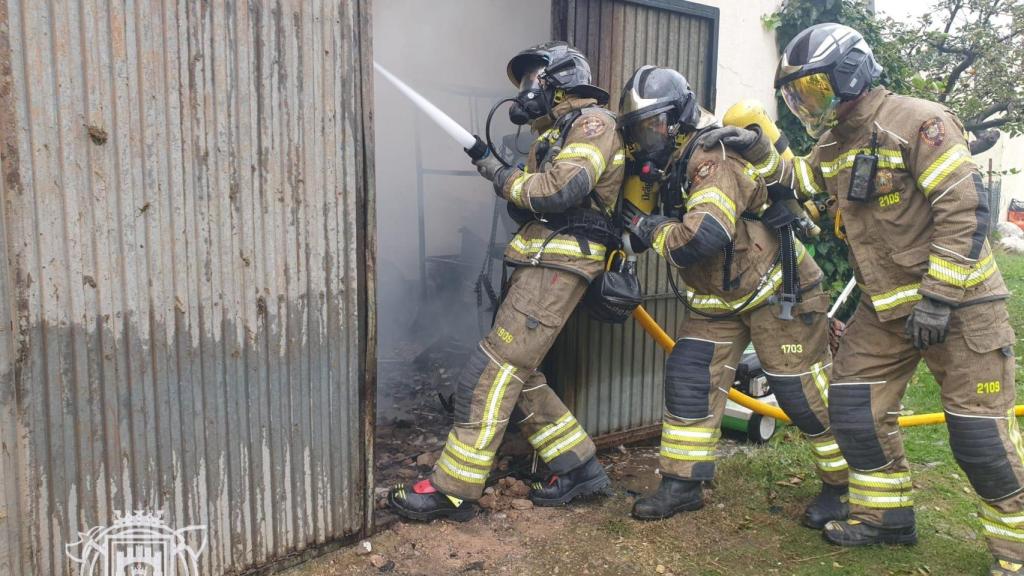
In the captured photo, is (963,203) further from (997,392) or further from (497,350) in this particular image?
(497,350)

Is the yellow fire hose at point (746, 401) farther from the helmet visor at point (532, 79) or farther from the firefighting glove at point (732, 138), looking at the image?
the helmet visor at point (532, 79)

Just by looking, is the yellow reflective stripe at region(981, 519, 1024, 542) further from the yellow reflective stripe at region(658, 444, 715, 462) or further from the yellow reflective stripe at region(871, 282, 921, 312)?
the yellow reflective stripe at region(658, 444, 715, 462)

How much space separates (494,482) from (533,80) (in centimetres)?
234

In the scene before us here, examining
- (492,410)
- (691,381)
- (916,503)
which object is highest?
(691,381)

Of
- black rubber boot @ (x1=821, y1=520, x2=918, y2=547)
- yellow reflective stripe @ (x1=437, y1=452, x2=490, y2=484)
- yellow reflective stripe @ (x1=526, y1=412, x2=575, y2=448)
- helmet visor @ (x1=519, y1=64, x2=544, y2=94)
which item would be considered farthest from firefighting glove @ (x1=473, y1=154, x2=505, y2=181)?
black rubber boot @ (x1=821, y1=520, x2=918, y2=547)

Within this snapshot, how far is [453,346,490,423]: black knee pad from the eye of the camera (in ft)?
12.8

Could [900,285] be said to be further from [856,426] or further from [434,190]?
[434,190]

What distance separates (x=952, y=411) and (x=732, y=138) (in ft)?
5.26

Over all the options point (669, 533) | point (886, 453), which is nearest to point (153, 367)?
point (669, 533)

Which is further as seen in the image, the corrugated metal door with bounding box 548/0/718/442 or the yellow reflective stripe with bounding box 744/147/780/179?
the corrugated metal door with bounding box 548/0/718/442

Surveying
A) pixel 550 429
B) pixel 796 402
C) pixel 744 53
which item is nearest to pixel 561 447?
pixel 550 429

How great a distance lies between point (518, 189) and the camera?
3.87 metres

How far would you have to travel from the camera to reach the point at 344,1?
10.4 ft

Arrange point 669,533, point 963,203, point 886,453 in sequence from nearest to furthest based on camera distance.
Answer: point 963,203 < point 886,453 < point 669,533
